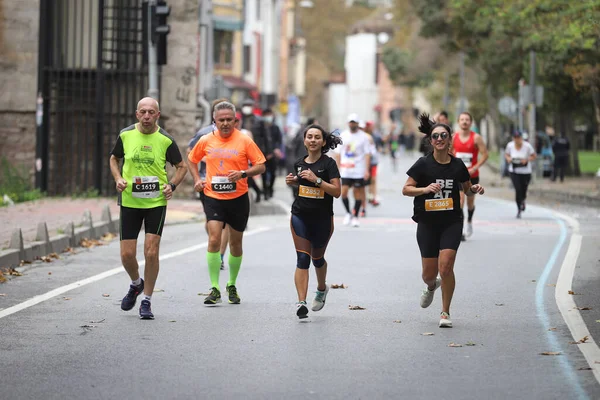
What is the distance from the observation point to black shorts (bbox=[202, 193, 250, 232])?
11469 mm

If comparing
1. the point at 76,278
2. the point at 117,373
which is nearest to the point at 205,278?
the point at 76,278

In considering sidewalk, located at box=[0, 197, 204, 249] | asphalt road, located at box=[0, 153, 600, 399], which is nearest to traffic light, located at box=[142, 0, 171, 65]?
sidewalk, located at box=[0, 197, 204, 249]

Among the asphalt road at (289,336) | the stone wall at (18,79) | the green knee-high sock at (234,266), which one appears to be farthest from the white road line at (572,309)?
the stone wall at (18,79)

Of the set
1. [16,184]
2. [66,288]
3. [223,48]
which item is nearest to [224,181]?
[66,288]

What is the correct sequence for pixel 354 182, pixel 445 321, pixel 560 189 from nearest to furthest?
pixel 445 321, pixel 354 182, pixel 560 189

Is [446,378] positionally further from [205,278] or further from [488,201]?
[488,201]

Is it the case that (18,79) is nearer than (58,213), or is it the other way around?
(58,213)

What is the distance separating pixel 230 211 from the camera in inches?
453

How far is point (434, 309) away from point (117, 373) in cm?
391

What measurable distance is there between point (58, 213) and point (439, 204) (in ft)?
41.1

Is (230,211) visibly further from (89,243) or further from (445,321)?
(89,243)

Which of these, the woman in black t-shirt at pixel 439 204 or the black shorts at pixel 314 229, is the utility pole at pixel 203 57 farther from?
the woman in black t-shirt at pixel 439 204

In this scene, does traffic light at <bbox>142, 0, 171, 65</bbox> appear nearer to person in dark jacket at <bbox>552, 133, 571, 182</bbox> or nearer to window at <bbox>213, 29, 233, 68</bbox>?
person in dark jacket at <bbox>552, 133, 571, 182</bbox>

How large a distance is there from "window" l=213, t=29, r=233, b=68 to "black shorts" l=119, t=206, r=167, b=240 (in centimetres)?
5069
